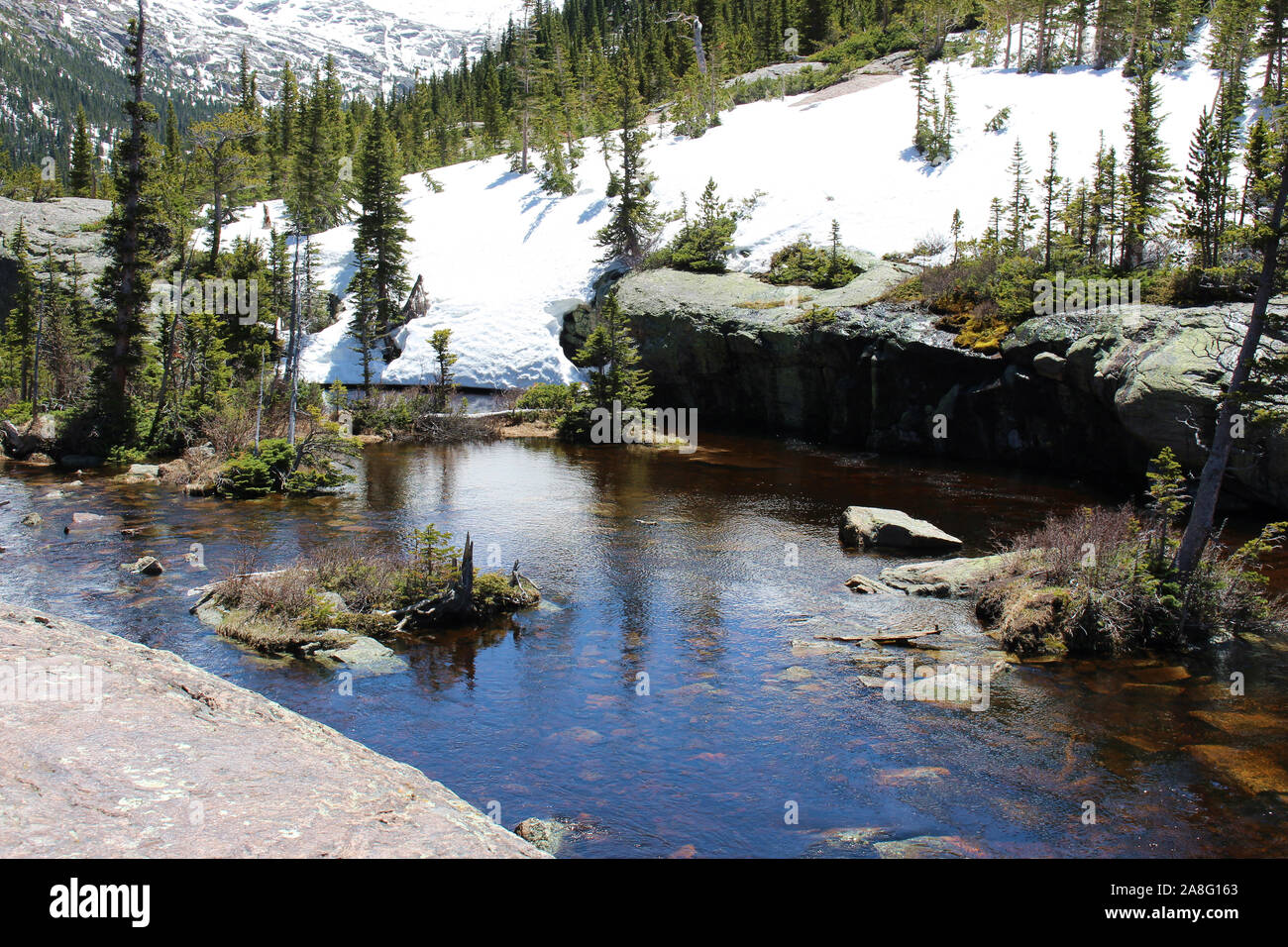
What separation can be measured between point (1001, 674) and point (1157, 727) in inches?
87.7

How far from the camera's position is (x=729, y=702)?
Answer: 12.5 m

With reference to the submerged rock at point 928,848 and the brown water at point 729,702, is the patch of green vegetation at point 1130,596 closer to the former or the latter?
the brown water at point 729,702

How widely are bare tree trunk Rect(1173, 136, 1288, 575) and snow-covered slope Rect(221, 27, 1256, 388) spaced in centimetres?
2584

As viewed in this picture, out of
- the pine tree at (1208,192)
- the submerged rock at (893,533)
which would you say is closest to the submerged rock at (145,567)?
the submerged rock at (893,533)

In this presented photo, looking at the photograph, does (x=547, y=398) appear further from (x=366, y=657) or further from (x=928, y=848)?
(x=928, y=848)

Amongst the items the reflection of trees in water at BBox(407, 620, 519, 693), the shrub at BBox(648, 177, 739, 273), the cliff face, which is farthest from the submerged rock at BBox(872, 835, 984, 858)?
the shrub at BBox(648, 177, 739, 273)

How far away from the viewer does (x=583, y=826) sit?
9203mm

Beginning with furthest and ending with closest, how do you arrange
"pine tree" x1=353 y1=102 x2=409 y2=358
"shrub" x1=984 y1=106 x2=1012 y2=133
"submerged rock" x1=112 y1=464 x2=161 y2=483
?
"pine tree" x1=353 y1=102 x2=409 y2=358 < "shrub" x1=984 y1=106 x2=1012 y2=133 < "submerged rock" x1=112 y1=464 x2=161 y2=483

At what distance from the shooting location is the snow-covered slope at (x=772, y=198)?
4206 centimetres

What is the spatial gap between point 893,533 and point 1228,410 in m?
7.70

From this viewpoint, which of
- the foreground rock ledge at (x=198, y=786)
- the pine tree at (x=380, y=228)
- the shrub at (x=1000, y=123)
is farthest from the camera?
the pine tree at (x=380, y=228)

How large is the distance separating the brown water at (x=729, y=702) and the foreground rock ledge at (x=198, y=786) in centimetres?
183

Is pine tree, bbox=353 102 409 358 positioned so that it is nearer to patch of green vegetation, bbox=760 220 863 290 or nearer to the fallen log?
patch of green vegetation, bbox=760 220 863 290

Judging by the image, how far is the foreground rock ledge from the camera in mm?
6215
